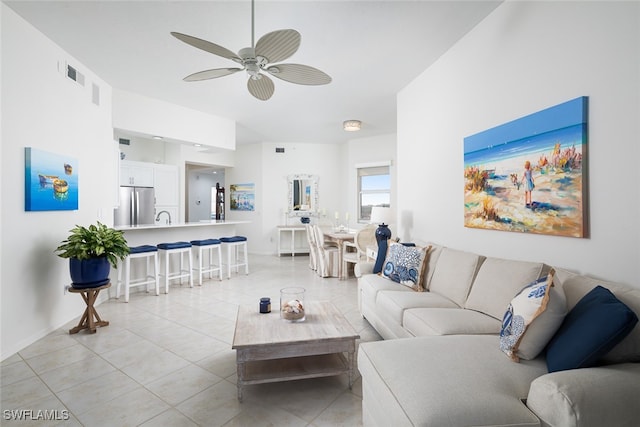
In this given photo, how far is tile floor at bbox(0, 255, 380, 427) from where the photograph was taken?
6.12 ft

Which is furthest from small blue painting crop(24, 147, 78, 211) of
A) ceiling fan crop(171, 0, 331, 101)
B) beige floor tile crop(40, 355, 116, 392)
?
ceiling fan crop(171, 0, 331, 101)

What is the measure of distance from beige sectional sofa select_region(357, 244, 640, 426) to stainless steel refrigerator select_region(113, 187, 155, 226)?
5.86 m

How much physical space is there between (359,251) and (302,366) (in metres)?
3.02

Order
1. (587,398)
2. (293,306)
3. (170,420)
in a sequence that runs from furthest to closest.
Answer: (293,306)
(170,420)
(587,398)

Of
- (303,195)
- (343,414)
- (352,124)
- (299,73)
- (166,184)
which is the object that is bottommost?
(343,414)

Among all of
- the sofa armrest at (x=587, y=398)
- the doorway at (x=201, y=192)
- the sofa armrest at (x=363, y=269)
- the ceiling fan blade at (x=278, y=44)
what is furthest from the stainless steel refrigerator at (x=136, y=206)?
the sofa armrest at (x=587, y=398)

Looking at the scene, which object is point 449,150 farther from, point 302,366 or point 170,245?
point 170,245

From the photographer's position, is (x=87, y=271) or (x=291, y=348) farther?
(x=87, y=271)

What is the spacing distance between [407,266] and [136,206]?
5640mm

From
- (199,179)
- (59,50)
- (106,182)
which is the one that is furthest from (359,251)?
(199,179)

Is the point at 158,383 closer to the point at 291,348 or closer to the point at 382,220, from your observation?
the point at 291,348

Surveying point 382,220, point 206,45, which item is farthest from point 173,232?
point 206,45

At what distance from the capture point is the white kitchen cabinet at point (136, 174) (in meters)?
6.19

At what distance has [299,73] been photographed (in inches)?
99.4
